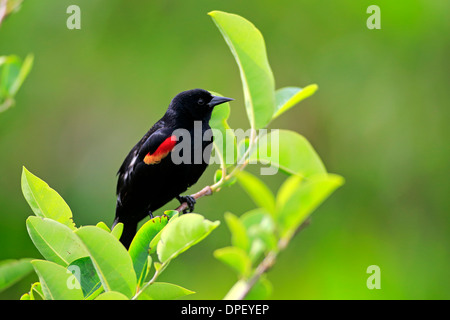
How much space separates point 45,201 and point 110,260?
276mm

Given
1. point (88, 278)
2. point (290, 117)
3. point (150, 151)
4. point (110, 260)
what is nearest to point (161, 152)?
point (150, 151)

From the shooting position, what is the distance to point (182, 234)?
3.37ft

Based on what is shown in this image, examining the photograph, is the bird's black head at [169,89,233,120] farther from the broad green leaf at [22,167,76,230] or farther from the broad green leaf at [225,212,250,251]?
the broad green leaf at [225,212,250,251]

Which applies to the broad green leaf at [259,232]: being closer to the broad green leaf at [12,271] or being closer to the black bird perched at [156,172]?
the broad green leaf at [12,271]

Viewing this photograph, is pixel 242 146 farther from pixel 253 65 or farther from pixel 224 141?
pixel 253 65

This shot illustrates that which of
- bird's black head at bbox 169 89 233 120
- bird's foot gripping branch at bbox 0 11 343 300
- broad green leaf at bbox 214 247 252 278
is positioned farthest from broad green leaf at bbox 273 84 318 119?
bird's black head at bbox 169 89 233 120

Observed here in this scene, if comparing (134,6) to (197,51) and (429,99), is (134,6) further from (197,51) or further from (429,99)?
(429,99)

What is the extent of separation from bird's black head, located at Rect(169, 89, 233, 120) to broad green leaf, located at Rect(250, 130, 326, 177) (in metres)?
1.34

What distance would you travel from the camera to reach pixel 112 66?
5141mm

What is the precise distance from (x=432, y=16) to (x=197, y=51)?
205 cm

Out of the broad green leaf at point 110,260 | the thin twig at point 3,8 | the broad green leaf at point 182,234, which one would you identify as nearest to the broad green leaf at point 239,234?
the broad green leaf at point 182,234

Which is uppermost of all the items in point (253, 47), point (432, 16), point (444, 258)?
point (432, 16)

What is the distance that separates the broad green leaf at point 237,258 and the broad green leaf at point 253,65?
472 millimetres
